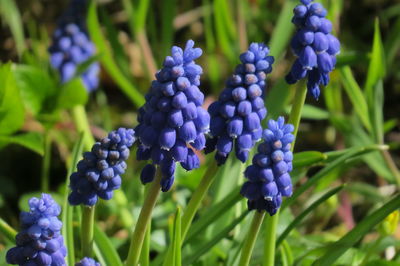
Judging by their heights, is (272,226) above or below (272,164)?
below

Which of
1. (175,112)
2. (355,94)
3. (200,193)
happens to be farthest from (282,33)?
(175,112)

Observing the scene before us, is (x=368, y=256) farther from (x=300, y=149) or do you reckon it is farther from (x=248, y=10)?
(x=248, y=10)

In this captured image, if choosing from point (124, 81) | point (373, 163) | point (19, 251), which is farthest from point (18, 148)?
point (19, 251)

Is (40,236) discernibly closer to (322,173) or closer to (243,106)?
(243,106)

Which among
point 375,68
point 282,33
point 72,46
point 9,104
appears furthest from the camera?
point 72,46

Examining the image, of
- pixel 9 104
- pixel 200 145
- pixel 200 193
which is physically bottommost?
pixel 200 193

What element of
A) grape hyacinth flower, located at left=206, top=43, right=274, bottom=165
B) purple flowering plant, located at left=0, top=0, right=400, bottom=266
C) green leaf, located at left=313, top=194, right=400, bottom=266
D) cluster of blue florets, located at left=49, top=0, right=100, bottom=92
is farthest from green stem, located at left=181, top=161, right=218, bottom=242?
cluster of blue florets, located at left=49, top=0, right=100, bottom=92

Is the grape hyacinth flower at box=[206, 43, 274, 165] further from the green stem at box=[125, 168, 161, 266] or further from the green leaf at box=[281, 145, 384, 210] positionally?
the green leaf at box=[281, 145, 384, 210]
